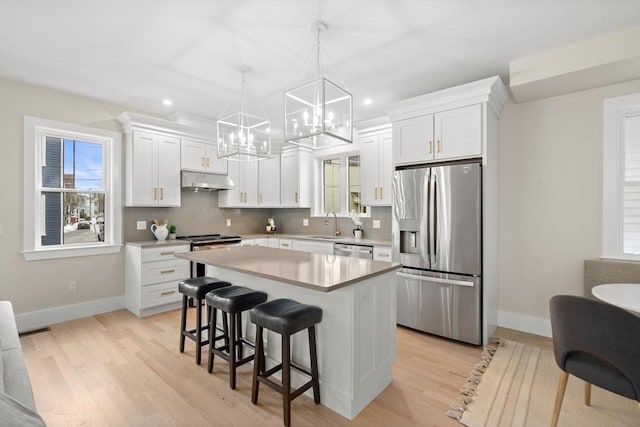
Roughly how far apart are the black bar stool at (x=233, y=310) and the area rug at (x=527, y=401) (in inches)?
60.6

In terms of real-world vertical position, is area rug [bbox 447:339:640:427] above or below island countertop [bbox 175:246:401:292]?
below

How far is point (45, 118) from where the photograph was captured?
347cm

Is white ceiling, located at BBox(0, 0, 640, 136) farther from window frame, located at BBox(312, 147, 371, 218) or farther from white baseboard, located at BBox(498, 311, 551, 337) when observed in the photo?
white baseboard, located at BBox(498, 311, 551, 337)

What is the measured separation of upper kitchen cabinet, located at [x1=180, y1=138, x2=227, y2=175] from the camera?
4.45 meters

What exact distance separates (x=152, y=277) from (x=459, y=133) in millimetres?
3945

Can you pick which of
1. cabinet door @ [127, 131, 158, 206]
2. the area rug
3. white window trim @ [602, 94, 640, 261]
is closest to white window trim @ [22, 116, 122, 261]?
cabinet door @ [127, 131, 158, 206]

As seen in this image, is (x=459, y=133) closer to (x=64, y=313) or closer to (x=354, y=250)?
(x=354, y=250)

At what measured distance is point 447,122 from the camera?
124 inches

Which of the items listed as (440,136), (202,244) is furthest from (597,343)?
(202,244)

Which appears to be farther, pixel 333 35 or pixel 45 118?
pixel 45 118

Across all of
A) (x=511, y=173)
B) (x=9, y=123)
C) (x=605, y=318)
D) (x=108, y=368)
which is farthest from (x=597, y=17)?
(x=9, y=123)

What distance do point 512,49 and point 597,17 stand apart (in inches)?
21.7

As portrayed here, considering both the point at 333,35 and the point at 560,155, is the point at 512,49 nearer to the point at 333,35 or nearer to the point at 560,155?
the point at 560,155

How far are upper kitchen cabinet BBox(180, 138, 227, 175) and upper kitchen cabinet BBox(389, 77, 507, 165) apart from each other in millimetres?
2665
